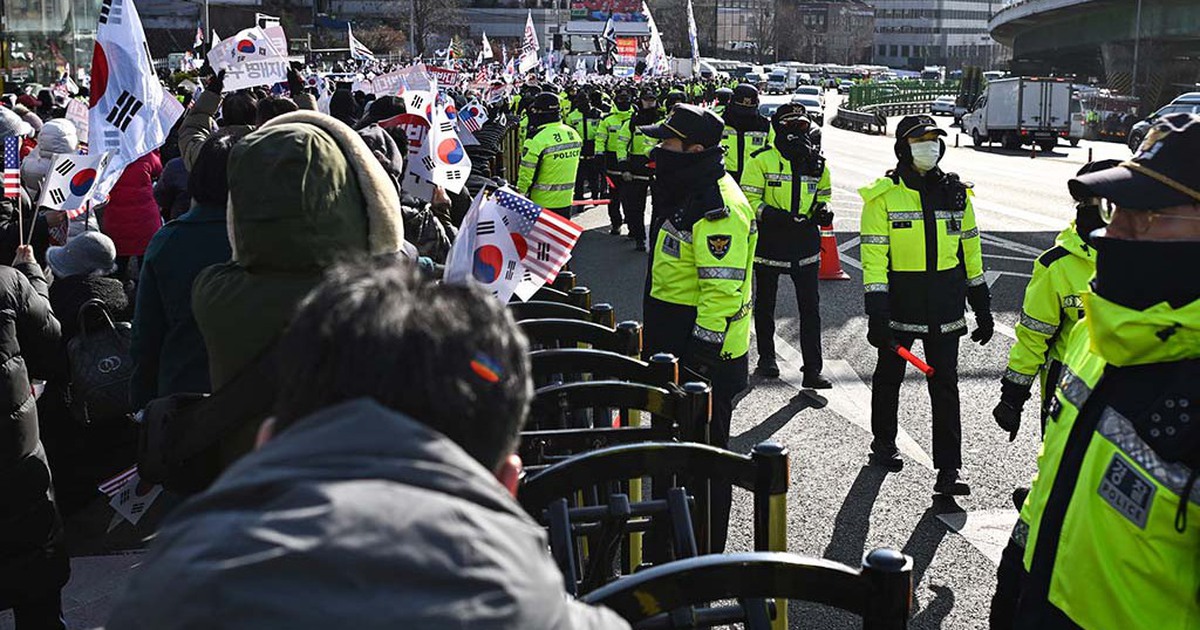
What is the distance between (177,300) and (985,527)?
13.3 ft

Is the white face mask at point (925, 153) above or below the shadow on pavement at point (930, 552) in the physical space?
above

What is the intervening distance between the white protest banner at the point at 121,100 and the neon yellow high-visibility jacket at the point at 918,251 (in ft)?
14.3

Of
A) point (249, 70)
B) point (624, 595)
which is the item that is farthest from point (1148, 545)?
point (249, 70)

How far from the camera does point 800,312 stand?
912 cm

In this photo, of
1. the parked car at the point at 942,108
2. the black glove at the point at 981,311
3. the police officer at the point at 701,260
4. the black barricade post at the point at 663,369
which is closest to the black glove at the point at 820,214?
the black glove at the point at 981,311

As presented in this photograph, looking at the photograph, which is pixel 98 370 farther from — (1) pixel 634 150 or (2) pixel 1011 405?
(1) pixel 634 150

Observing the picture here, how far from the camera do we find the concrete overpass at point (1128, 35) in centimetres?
5559

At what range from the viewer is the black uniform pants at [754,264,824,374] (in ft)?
29.4

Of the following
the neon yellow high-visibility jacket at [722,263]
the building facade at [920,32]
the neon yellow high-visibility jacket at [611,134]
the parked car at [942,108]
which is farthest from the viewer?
the building facade at [920,32]

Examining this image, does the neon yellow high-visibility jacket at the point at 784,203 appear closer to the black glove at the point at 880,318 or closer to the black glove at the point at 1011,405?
the black glove at the point at 880,318

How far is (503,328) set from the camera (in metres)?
1.46

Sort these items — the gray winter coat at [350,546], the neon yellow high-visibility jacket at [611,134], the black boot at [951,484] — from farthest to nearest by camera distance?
the neon yellow high-visibility jacket at [611,134], the black boot at [951,484], the gray winter coat at [350,546]

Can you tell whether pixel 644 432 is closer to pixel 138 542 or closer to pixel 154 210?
pixel 138 542

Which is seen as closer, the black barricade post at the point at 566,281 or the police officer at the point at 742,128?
the black barricade post at the point at 566,281
